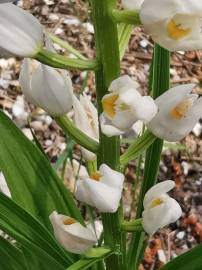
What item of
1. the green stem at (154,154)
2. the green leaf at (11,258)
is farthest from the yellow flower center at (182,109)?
the green leaf at (11,258)

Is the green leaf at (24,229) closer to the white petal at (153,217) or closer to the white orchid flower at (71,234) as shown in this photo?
the white orchid flower at (71,234)

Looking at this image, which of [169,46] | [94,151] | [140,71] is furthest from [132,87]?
[140,71]

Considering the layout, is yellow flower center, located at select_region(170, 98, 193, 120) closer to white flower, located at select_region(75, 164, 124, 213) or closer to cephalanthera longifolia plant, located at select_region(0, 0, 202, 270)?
cephalanthera longifolia plant, located at select_region(0, 0, 202, 270)

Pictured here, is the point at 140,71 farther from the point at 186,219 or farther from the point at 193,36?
the point at 193,36

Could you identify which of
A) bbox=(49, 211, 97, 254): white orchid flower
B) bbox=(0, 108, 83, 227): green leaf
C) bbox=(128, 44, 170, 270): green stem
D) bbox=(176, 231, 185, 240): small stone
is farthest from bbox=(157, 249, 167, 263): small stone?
bbox=(49, 211, 97, 254): white orchid flower

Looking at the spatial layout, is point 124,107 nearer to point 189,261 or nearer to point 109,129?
point 109,129

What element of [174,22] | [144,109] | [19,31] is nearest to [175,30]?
[174,22]

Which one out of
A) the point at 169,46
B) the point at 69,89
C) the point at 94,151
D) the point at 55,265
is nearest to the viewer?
the point at 169,46
